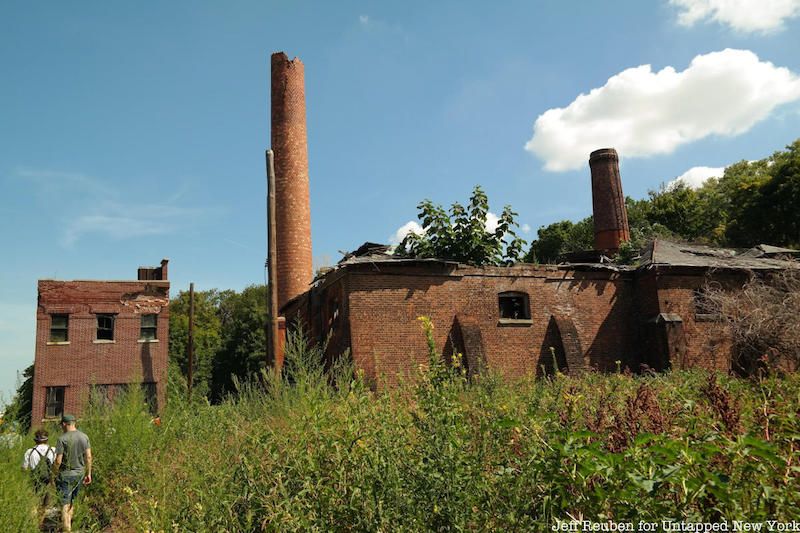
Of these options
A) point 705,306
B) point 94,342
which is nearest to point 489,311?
point 705,306

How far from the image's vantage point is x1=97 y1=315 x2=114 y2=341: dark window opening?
24.6 meters

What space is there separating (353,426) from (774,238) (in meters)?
38.3

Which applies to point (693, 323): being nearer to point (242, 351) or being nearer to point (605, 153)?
point (605, 153)

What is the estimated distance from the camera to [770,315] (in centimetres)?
1669

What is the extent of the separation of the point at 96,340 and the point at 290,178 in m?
10.7

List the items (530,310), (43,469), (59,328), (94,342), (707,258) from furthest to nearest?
(94,342) → (59,328) → (707,258) → (530,310) → (43,469)

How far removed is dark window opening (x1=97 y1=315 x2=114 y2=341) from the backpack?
1708cm

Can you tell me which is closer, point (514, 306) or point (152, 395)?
point (514, 306)

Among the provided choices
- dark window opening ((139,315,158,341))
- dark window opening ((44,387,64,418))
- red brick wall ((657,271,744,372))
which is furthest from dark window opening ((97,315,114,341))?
red brick wall ((657,271,744,372))

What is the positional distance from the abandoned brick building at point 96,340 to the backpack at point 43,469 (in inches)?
582

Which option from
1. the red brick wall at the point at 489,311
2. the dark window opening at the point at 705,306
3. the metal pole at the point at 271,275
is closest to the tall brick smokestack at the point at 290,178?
the metal pole at the point at 271,275

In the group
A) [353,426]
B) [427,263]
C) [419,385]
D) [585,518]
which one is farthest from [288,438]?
[427,263]

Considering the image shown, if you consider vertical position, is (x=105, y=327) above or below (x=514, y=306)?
above

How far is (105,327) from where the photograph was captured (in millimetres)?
24641
